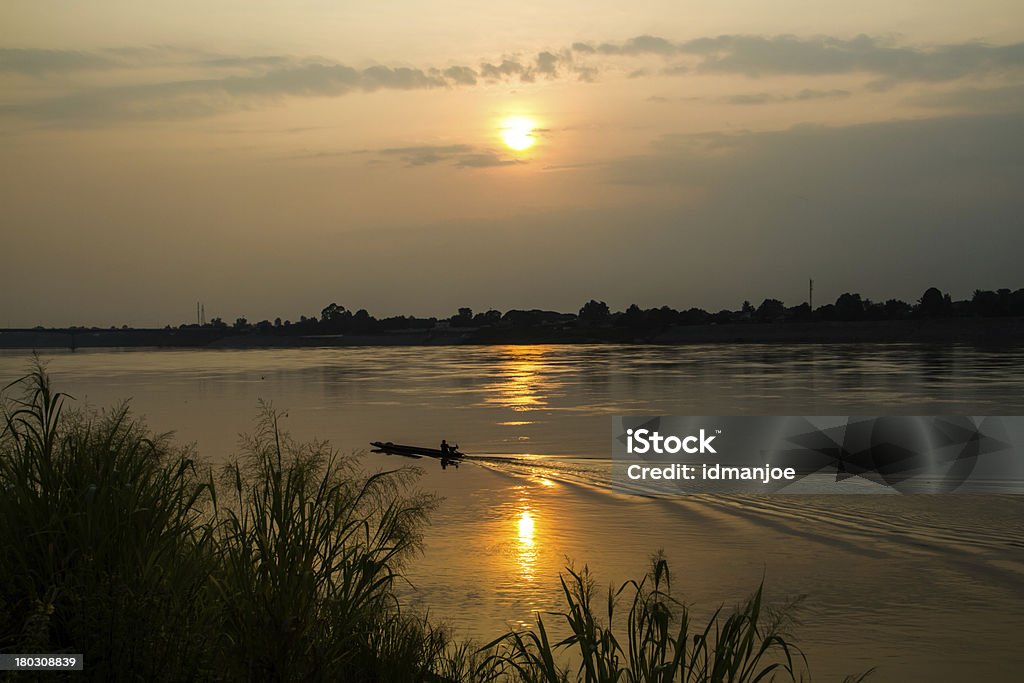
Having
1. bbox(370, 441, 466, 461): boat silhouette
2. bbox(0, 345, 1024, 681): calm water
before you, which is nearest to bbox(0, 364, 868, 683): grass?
bbox(0, 345, 1024, 681): calm water

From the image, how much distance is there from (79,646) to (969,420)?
3693 cm

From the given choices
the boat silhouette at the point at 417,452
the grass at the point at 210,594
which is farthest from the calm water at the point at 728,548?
the grass at the point at 210,594

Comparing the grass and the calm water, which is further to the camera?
the calm water

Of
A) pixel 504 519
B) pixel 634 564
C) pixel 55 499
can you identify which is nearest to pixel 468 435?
pixel 504 519

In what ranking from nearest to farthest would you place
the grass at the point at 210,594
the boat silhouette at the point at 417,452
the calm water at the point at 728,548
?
the grass at the point at 210,594, the calm water at the point at 728,548, the boat silhouette at the point at 417,452

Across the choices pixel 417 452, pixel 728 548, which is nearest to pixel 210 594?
pixel 728 548

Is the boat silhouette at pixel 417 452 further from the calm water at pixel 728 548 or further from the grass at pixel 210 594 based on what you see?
the grass at pixel 210 594

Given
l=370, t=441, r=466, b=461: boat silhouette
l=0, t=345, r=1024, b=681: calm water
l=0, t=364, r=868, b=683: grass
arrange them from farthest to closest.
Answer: l=370, t=441, r=466, b=461: boat silhouette < l=0, t=345, r=1024, b=681: calm water < l=0, t=364, r=868, b=683: grass

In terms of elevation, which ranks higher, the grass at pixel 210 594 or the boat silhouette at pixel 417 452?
the grass at pixel 210 594

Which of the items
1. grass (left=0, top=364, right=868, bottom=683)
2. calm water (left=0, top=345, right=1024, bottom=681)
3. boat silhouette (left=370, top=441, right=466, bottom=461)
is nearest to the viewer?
grass (left=0, top=364, right=868, bottom=683)

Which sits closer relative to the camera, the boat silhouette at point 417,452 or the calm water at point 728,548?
the calm water at point 728,548

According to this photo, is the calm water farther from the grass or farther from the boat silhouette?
the grass

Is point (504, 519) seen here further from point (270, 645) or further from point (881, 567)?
point (270, 645)

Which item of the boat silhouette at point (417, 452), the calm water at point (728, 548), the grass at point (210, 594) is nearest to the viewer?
the grass at point (210, 594)
